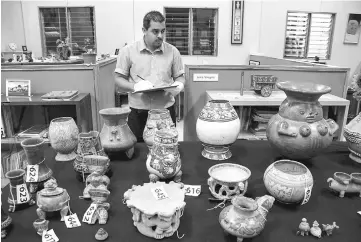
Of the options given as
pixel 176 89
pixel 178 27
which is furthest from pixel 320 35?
pixel 176 89

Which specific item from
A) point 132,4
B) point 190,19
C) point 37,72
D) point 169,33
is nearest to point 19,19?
point 132,4

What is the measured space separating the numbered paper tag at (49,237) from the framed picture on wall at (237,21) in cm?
585

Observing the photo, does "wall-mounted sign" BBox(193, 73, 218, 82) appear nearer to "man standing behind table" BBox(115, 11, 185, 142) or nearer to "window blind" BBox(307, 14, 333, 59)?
"man standing behind table" BBox(115, 11, 185, 142)

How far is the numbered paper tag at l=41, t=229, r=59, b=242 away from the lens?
92 centimetres

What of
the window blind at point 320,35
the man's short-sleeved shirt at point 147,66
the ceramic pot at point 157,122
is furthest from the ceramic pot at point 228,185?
the window blind at point 320,35

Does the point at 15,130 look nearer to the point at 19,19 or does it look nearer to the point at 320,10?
the point at 19,19

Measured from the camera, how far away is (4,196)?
114 cm

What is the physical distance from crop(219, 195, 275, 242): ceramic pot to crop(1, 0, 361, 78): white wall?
5417 millimetres

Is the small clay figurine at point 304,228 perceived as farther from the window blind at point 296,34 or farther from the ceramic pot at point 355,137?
the window blind at point 296,34

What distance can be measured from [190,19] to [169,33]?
523 millimetres

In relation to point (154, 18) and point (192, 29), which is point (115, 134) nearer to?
point (154, 18)

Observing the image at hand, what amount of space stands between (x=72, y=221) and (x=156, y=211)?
32 cm

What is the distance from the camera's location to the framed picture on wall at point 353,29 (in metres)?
6.22

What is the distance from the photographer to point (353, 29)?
6.25 m
